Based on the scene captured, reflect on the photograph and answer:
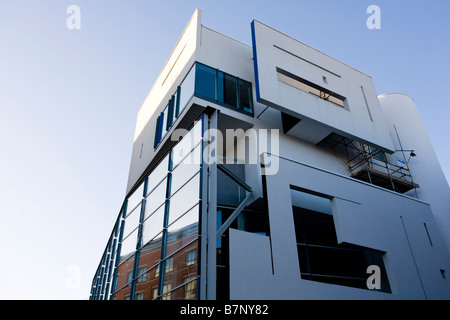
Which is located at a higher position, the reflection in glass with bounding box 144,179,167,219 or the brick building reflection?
the reflection in glass with bounding box 144,179,167,219

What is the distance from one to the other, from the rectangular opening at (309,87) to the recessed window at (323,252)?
583 centimetres

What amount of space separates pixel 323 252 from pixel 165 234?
723 centimetres

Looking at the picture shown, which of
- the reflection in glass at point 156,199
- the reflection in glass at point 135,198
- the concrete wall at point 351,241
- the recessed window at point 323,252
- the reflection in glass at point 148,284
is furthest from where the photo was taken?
the reflection in glass at point 135,198

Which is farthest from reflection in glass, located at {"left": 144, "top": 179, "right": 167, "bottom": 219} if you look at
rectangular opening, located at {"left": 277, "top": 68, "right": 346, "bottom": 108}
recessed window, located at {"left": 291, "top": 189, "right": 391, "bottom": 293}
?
rectangular opening, located at {"left": 277, "top": 68, "right": 346, "bottom": 108}

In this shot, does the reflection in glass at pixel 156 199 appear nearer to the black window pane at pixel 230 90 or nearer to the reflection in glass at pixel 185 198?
the reflection in glass at pixel 185 198

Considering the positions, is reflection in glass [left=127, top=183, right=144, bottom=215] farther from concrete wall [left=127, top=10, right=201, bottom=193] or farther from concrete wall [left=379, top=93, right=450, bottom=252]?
concrete wall [left=379, top=93, right=450, bottom=252]

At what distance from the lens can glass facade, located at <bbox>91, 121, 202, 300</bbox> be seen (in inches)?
451

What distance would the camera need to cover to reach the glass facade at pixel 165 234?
37.6 feet

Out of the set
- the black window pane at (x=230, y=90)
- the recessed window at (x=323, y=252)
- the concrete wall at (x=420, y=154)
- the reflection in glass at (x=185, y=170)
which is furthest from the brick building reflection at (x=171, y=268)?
the concrete wall at (x=420, y=154)

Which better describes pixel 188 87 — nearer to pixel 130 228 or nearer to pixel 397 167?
pixel 130 228

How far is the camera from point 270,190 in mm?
13008

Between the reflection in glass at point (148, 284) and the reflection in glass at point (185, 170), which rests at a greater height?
the reflection in glass at point (185, 170)

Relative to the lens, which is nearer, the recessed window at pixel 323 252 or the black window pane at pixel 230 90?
the recessed window at pixel 323 252

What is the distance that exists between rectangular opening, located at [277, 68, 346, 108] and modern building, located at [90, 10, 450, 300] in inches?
2.8
